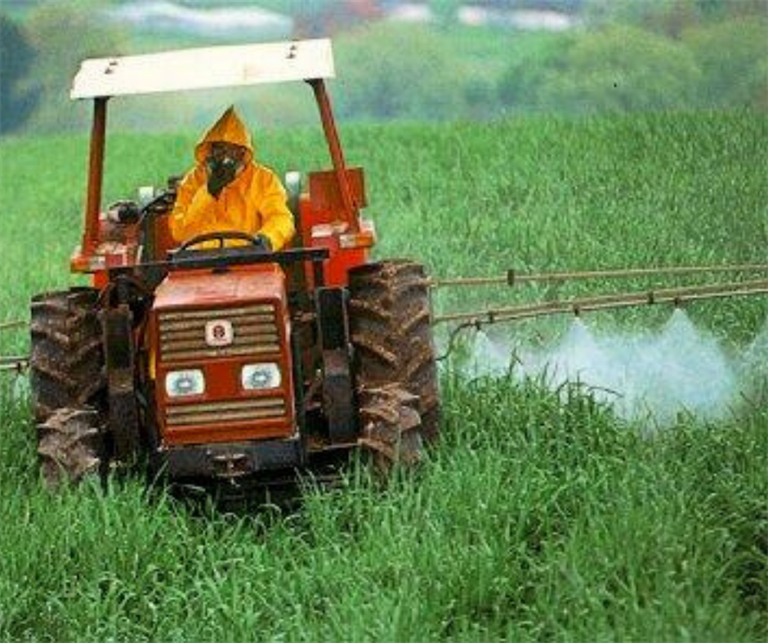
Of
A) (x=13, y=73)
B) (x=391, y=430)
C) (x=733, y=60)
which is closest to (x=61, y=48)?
(x=13, y=73)

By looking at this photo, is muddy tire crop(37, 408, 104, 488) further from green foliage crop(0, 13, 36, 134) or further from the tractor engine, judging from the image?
green foliage crop(0, 13, 36, 134)

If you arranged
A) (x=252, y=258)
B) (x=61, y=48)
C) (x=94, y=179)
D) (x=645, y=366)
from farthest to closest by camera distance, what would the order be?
(x=61, y=48) → (x=645, y=366) → (x=94, y=179) → (x=252, y=258)

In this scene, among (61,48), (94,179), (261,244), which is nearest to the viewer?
(261,244)

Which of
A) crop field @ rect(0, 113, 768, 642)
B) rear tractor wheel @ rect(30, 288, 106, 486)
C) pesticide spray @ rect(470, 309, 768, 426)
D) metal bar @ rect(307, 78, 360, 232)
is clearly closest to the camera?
crop field @ rect(0, 113, 768, 642)

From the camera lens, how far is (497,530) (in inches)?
258

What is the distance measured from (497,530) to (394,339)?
1.08 meters

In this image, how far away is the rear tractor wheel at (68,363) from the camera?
745 cm

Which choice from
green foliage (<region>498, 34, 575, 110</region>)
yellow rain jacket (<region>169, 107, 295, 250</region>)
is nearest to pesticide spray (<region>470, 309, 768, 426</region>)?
yellow rain jacket (<region>169, 107, 295, 250</region>)

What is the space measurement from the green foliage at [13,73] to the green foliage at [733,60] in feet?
9.35

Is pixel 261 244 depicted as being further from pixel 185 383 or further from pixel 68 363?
pixel 68 363

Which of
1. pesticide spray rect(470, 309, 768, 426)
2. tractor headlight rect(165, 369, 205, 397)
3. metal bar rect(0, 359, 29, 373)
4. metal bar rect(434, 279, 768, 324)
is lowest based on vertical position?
pesticide spray rect(470, 309, 768, 426)

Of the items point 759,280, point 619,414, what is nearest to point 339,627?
point 619,414

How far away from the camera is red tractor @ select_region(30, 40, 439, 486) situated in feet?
23.6

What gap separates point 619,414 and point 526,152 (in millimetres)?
2544
